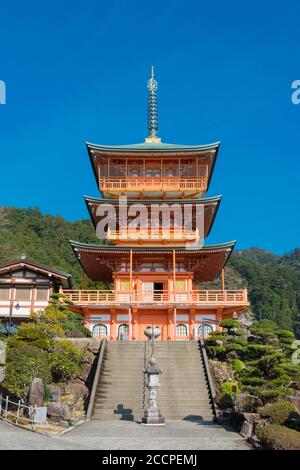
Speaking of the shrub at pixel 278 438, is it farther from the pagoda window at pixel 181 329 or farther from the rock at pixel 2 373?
the pagoda window at pixel 181 329

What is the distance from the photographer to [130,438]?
51.6 ft

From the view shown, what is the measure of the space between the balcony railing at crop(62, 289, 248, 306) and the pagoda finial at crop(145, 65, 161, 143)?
1489 cm

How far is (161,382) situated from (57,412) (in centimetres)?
635

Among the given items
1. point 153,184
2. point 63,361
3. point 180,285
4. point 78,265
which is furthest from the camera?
point 78,265

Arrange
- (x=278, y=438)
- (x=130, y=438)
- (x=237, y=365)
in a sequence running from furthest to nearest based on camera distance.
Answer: (x=237, y=365) → (x=130, y=438) → (x=278, y=438)

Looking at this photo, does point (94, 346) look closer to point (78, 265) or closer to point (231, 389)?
point (231, 389)

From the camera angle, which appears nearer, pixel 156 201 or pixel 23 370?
pixel 23 370

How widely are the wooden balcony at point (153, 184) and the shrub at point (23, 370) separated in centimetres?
1855

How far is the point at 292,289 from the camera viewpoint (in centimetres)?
11219

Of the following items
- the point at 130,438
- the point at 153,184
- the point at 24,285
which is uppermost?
the point at 153,184

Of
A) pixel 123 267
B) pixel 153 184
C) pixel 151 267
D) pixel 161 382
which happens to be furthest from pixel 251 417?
pixel 153 184

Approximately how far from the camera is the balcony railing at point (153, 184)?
38.6 m

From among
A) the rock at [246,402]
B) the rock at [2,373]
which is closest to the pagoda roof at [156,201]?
the rock at [2,373]

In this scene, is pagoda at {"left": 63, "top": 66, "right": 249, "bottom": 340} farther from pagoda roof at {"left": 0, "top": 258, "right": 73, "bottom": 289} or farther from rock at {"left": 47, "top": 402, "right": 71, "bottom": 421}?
rock at {"left": 47, "top": 402, "right": 71, "bottom": 421}
